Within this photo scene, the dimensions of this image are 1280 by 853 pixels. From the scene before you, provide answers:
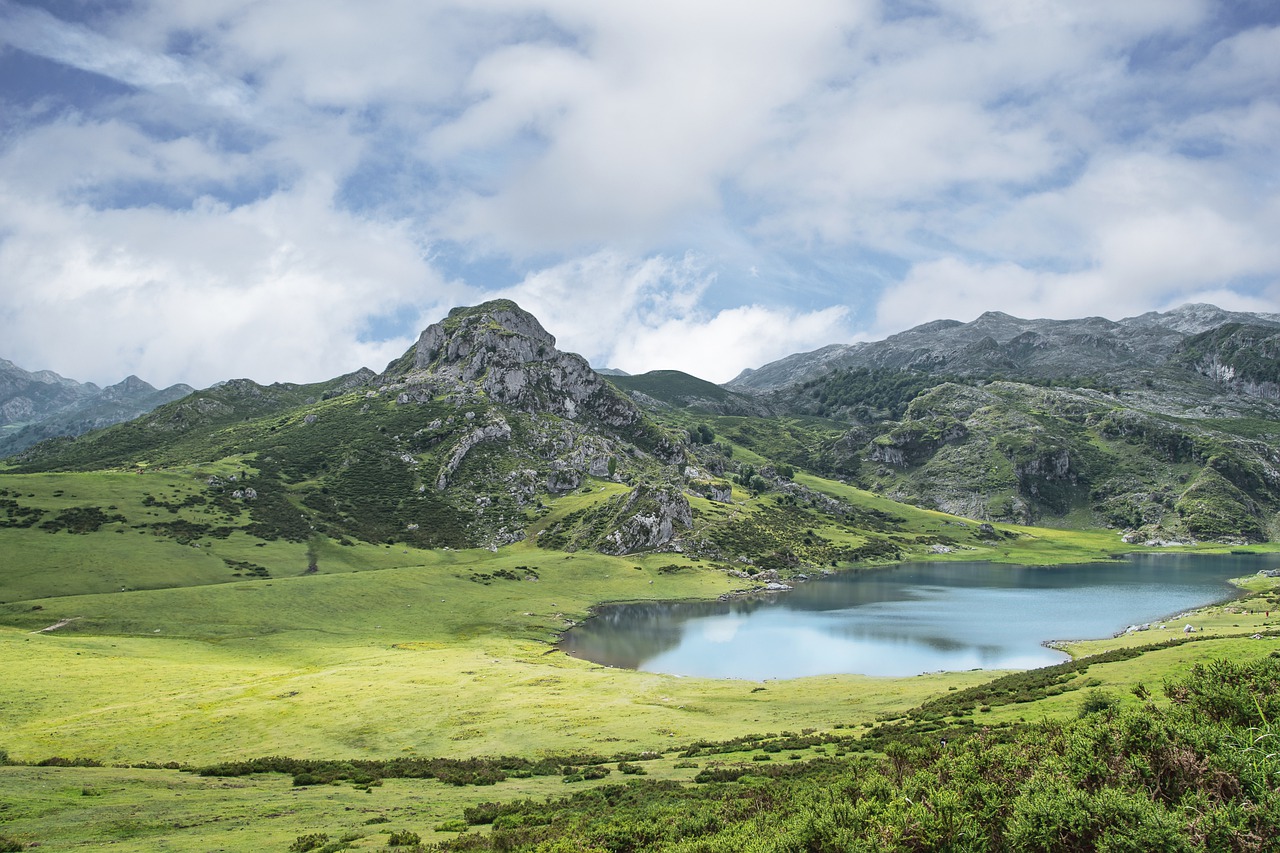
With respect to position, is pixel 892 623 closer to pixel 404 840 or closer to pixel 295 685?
pixel 295 685

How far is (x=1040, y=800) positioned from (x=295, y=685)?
203 ft

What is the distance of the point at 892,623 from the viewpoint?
112250 mm

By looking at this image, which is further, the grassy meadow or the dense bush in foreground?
the grassy meadow

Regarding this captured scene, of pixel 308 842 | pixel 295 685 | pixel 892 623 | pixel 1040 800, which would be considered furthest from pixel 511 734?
pixel 892 623

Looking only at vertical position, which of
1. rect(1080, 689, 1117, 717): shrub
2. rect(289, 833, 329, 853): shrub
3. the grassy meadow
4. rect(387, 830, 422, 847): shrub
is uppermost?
rect(1080, 689, 1117, 717): shrub

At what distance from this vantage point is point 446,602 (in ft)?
387

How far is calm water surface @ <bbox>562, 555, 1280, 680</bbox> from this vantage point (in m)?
84.4

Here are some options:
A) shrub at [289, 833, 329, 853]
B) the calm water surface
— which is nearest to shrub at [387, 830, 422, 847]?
shrub at [289, 833, 329, 853]

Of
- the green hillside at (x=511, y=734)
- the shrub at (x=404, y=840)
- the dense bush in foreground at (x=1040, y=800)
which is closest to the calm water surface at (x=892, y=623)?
the green hillside at (x=511, y=734)

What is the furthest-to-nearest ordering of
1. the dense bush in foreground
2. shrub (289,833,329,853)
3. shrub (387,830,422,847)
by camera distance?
shrub (387,830,422,847) → shrub (289,833,329,853) → the dense bush in foreground

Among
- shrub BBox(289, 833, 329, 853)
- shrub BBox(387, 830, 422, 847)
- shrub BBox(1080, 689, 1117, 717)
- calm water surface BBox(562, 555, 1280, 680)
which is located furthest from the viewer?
calm water surface BBox(562, 555, 1280, 680)

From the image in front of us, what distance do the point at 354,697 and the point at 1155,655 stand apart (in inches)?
2323

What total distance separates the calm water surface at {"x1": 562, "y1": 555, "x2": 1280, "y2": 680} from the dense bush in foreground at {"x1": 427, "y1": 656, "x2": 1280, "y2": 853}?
59.7 meters

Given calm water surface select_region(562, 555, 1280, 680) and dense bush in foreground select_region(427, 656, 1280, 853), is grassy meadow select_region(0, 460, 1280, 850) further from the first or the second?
calm water surface select_region(562, 555, 1280, 680)
